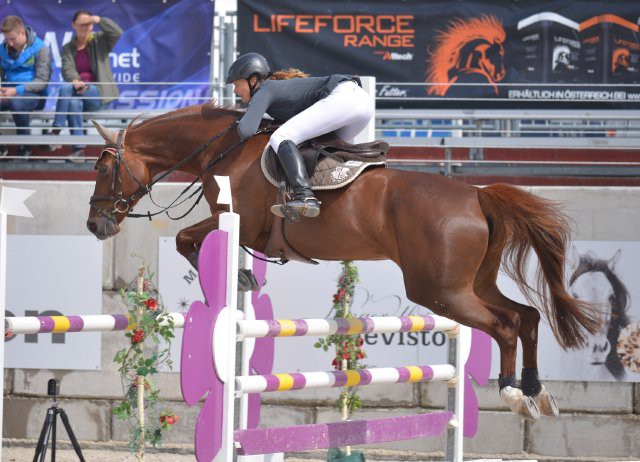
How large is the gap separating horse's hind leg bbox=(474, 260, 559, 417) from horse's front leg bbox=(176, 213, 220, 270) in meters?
1.45

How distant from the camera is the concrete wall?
25.8 feet

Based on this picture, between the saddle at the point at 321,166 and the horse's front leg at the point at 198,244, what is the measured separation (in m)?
0.21

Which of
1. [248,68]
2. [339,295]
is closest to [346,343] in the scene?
[339,295]

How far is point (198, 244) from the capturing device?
563cm

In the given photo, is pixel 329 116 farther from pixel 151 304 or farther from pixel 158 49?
pixel 158 49

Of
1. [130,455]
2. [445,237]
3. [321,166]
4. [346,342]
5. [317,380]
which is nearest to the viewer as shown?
[317,380]

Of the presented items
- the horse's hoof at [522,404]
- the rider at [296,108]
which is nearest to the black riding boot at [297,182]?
the rider at [296,108]

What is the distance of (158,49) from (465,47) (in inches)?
106

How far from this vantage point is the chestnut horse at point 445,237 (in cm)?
516

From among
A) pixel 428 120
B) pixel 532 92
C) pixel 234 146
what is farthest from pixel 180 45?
pixel 234 146

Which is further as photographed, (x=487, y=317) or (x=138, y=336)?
(x=138, y=336)

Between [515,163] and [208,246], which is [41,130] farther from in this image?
[208,246]

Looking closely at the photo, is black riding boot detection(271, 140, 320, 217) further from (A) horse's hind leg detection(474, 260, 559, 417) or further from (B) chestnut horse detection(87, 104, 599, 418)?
(A) horse's hind leg detection(474, 260, 559, 417)

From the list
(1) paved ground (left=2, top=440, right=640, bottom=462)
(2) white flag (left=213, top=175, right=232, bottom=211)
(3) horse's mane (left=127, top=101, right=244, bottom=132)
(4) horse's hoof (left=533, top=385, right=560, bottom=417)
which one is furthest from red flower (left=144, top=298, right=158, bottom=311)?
(1) paved ground (left=2, top=440, right=640, bottom=462)
